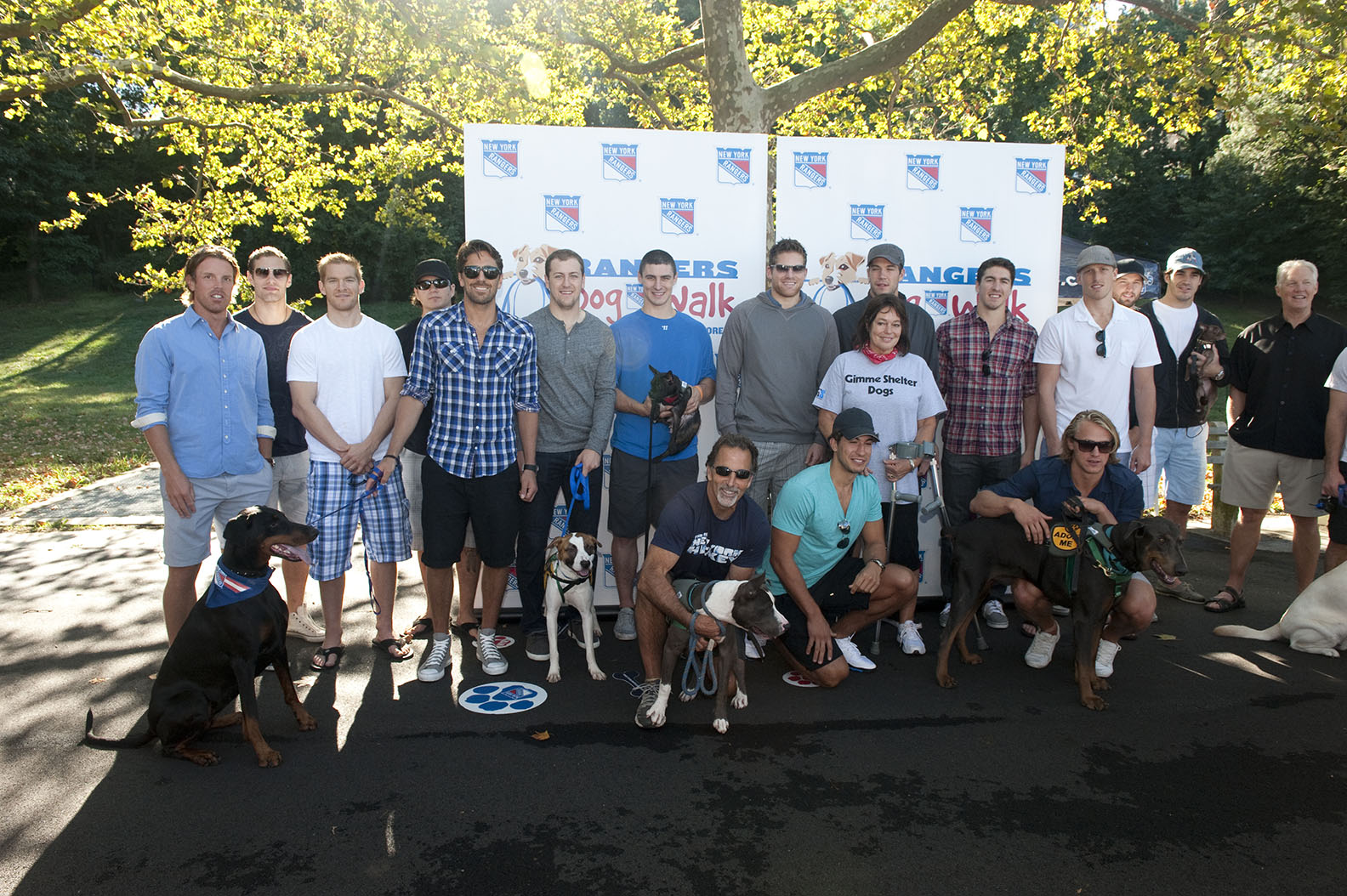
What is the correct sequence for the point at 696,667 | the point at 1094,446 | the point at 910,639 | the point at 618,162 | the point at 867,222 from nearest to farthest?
1. the point at 696,667
2. the point at 1094,446
3. the point at 910,639
4. the point at 618,162
5. the point at 867,222

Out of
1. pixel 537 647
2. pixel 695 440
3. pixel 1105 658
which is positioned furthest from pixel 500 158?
pixel 1105 658

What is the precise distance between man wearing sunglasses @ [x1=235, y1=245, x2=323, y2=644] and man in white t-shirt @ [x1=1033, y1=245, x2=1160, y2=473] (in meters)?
4.02

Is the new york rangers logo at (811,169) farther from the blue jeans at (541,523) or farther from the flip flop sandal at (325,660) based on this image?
the flip flop sandal at (325,660)

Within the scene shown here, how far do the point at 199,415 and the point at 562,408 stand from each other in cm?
167

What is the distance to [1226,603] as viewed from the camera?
518cm

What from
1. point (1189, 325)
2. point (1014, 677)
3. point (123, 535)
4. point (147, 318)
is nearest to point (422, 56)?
point (123, 535)

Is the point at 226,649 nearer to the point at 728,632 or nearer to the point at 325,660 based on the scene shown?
the point at 325,660

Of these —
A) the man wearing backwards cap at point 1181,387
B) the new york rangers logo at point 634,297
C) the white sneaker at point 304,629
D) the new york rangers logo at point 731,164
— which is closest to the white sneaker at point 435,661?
the white sneaker at point 304,629

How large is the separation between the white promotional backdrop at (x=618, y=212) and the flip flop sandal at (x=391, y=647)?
87 centimetres

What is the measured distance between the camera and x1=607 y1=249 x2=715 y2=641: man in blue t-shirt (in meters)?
4.62

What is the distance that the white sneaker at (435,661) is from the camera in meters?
4.07

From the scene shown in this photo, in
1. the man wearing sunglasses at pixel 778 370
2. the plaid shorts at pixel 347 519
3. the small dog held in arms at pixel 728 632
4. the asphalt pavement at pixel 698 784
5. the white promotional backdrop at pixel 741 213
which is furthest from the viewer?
→ the white promotional backdrop at pixel 741 213

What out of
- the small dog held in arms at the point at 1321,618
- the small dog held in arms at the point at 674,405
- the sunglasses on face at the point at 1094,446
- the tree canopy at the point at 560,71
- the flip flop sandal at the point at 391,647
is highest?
the tree canopy at the point at 560,71

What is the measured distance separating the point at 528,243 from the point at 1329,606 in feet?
15.5
